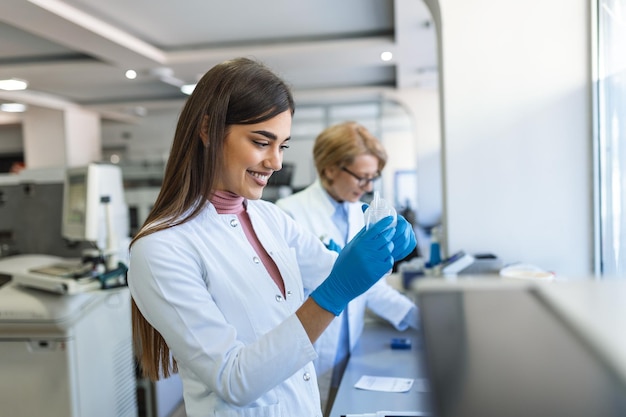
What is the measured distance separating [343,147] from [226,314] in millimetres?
→ 1270

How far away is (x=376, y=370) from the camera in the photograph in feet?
6.27

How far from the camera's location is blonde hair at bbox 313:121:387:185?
2.22 meters

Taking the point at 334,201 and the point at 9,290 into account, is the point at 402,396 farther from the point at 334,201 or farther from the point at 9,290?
the point at 9,290

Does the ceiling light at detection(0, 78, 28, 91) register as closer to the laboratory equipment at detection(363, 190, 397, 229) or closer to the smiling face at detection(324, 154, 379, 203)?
the smiling face at detection(324, 154, 379, 203)

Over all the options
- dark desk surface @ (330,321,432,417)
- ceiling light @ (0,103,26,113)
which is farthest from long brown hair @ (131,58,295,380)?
ceiling light @ (0,103,26,113)

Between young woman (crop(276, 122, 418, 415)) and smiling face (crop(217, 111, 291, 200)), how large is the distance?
973mm

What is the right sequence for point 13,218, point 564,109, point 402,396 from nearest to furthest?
point 402,396 → point 564,109 → point 13,218

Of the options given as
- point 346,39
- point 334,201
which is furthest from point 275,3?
point 334,201

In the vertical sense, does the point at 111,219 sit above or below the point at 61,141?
below

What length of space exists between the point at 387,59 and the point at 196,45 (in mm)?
2105

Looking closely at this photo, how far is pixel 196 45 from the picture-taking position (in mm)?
5477

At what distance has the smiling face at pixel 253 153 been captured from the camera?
1.13 m

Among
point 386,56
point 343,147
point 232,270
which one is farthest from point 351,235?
point 386,56

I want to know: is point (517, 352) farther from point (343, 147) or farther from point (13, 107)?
point (13, 107)
